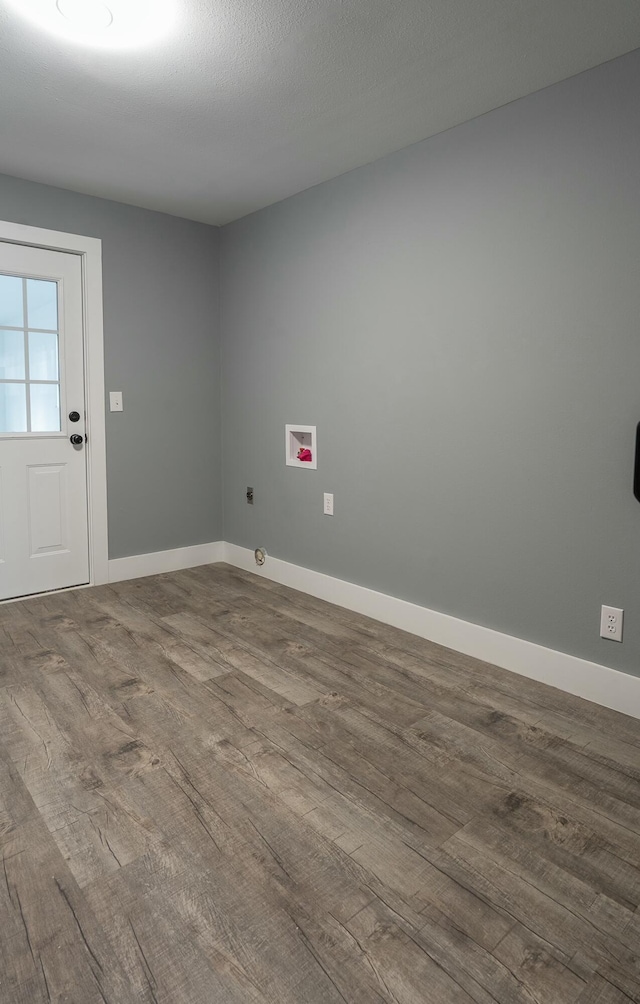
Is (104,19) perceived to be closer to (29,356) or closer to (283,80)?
(283,80)

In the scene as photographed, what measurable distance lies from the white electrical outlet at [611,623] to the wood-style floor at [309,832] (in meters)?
0.27

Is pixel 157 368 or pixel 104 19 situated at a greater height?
pixel 104 19

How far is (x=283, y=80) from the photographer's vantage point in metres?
2.26

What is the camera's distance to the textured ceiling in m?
1.90

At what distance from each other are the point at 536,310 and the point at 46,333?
2638 mm

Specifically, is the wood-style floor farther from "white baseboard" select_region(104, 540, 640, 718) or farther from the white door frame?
the white door frame

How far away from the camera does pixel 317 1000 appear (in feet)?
3.77

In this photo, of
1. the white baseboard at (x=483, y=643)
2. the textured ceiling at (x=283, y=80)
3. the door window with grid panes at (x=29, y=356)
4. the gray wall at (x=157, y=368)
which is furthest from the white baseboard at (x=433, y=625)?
the textured ceiling at (x=283, y=80)

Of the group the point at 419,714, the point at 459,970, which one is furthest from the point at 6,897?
the point at 419,714

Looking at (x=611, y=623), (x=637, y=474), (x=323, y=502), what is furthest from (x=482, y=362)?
(x=323, y=502)

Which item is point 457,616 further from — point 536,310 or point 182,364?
point 182,364

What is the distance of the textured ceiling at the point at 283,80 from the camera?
6.24 feet

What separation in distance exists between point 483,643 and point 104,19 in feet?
8.66

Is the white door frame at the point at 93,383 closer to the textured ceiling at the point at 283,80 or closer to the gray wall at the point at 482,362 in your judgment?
the textured ceiling at the point at 283,80
